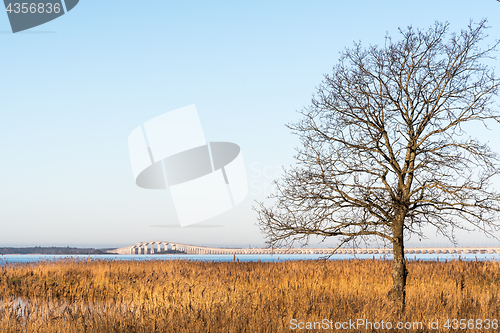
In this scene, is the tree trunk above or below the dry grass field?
above

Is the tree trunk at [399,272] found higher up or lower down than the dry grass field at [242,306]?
higher up

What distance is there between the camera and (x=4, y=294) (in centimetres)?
1315

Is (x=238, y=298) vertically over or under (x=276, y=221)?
under

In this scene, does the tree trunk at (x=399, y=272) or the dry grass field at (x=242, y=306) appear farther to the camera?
the tree trunk at (x=399, y=272)

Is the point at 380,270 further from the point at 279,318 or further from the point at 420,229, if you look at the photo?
the point at 279,318

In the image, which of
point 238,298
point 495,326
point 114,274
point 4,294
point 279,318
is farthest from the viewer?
point 114,274

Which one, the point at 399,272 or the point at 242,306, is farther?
the point at 399,272

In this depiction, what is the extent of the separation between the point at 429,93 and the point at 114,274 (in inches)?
545

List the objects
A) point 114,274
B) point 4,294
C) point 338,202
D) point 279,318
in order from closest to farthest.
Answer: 1. point 279,318
2. point 338,202
3. point 4,294
4. point 114,274

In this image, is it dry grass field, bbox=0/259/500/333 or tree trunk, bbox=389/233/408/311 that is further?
tree trunk, bbox=389/233/408/311

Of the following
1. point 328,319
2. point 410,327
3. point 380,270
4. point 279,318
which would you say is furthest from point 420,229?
point 380,270

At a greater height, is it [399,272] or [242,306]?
[399,272]

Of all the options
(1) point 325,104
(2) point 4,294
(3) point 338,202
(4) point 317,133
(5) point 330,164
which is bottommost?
(2) point 4,294

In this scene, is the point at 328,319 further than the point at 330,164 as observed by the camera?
No
